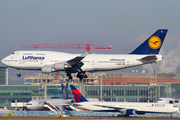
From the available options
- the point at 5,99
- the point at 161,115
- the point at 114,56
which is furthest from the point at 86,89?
the point at 114,56

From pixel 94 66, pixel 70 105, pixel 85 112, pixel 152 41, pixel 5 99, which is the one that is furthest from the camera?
pixel 5 99

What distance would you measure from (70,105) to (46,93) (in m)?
48.5

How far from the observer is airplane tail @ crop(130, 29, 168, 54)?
2739 inches

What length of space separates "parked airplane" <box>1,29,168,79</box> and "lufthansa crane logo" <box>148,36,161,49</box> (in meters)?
3.20

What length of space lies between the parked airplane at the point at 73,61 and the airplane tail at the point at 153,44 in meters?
1.40

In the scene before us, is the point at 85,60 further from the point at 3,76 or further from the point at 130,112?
the point at 3,76

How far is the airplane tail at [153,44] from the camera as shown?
69.6 m

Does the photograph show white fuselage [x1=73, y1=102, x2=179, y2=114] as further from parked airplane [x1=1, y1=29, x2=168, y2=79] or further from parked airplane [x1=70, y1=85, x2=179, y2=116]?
parked airplane [x1=1, y1=29, x2=168, y2=79]

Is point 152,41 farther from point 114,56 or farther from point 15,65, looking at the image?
point 15,65

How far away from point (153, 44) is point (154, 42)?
0.55m

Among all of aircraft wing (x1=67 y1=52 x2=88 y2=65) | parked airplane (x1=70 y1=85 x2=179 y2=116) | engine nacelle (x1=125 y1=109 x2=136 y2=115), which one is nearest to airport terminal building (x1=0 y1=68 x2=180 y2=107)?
parked airplane (x1=70 y1=85 x2=179 y2=116)

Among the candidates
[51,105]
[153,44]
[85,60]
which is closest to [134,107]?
[153,44]

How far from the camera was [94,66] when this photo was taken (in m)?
65.7

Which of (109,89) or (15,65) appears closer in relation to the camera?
(15,65)
